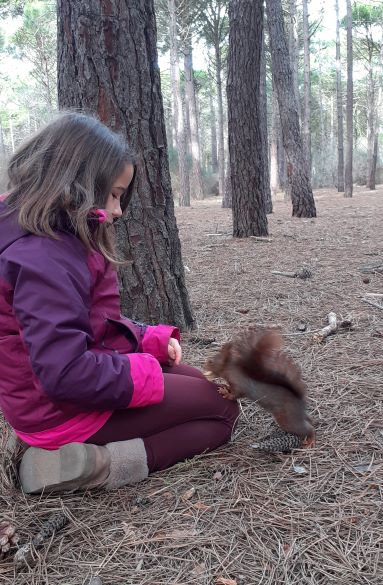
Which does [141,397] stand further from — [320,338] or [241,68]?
[241,68]

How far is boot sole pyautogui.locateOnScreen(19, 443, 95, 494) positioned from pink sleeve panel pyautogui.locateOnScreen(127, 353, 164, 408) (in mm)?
210

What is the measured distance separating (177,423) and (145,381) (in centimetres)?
29

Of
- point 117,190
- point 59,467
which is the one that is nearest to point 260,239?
point 117,190

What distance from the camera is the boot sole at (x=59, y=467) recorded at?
1.58m

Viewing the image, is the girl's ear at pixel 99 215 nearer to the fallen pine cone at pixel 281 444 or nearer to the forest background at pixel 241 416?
the forest background at pixel 241 416

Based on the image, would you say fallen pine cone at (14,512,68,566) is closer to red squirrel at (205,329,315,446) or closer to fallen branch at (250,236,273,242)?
red squirrel at (205,329,315,446)

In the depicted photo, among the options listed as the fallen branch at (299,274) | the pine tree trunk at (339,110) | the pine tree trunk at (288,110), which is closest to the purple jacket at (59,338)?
the fallen branch at (299,274)

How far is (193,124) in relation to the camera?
19.7m

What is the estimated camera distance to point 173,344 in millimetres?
1990

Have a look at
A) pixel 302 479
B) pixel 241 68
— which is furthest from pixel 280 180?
pixel 302 479

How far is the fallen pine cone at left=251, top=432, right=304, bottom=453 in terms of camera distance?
5.88 feet

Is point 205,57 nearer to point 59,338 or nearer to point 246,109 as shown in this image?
point 246,109

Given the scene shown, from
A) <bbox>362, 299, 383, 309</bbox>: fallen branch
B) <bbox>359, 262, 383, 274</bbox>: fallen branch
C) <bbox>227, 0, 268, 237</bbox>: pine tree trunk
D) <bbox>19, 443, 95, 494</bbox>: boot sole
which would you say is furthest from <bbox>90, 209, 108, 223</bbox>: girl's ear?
<bbox>227, 0, 268, 237</bbox>: pine tree trunk

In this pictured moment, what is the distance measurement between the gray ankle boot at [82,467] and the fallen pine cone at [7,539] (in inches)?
8.0
